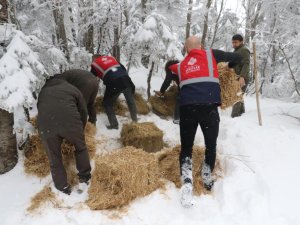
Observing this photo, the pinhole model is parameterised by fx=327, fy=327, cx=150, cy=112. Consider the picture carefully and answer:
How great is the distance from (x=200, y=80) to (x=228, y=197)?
174cm

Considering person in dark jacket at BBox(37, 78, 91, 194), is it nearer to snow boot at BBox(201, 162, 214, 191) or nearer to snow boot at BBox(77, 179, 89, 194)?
snow boot at BBox(77, 179, 89, 194)

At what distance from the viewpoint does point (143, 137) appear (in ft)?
18.9

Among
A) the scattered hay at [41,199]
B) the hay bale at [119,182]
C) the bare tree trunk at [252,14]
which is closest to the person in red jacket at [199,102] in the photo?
the hay bale at [119,182]

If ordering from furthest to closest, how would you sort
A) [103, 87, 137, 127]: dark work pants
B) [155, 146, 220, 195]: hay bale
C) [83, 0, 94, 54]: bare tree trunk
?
→ 1. [83, 0, 94, 54]: bare tree trunk
2. [103, 87, 137, 127]: dark work pants
3. [155, 146, 220, 195]: hay bale

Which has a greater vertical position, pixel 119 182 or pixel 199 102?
pixel 199 102

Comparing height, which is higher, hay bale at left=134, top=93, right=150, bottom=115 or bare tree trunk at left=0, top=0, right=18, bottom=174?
bare tree trunk at left=0, top=0, right=18, bottom=174

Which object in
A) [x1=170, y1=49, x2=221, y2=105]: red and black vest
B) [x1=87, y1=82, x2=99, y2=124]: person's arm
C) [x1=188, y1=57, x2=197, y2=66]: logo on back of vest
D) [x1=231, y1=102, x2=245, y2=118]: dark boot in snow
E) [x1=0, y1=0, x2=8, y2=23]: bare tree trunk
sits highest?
[x1=0, y1=0, x2=8, y2=23]: bare tree trunk

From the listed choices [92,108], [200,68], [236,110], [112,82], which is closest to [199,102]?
[200,68]

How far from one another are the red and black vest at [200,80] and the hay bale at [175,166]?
3.74 ft

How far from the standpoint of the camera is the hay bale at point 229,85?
19.4 feet

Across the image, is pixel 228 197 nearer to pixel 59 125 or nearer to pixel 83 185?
pixel 83 185

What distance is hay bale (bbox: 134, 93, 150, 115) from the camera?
746 centimetres

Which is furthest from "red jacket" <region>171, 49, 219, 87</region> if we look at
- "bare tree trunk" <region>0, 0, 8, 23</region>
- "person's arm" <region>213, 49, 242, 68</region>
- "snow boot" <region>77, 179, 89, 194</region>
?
"bare tree trunk" <region>0, 0, 8, 23</region>

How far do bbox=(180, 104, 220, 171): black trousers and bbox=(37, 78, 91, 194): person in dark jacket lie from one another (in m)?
1.52
